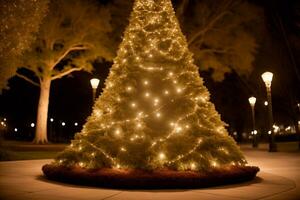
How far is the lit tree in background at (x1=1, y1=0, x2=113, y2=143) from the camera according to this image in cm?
3145

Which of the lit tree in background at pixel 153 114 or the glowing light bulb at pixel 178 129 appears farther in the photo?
the glowing light bulb at pixel 178 129

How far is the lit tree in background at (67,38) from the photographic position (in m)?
31.5

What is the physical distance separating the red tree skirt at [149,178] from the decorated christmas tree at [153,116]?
323mm

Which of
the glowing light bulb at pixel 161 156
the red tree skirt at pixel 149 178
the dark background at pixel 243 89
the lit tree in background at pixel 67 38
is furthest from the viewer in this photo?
the dark background at pixel 243 89

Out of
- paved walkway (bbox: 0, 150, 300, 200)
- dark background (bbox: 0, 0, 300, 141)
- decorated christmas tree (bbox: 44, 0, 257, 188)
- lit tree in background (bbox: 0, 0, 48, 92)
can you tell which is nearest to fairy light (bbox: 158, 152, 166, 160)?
decorated christmas tree (bbox: 44, 0, 257, 188)

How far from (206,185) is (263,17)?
26.9 m

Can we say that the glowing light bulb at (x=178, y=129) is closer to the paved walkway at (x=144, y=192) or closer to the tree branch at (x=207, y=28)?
the paved walkway at (x=144, y=192)

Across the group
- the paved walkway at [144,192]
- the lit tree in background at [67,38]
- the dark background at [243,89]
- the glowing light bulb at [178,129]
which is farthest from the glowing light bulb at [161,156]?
the lit tree in background at [67,38]

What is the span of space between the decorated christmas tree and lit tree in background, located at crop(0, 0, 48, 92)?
4.63 m

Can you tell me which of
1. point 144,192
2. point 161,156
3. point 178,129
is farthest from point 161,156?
point 144,192

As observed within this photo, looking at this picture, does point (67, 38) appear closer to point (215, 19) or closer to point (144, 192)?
point (215, 19)

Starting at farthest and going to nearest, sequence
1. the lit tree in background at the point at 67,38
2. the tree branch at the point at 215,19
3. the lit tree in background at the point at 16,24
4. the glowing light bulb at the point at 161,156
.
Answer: the tree branch at the point at 215,19 → the lit tree in background at the point at 67,38 → the lit tree in background at the point at 16,24 → the glowing light bulb at the point at 161,156

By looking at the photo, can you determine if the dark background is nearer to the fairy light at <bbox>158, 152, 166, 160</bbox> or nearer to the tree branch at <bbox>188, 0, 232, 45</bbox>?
the tree branch at <bbox>188, 0, 232, 45</bbox>

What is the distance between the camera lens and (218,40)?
32.7 meters
